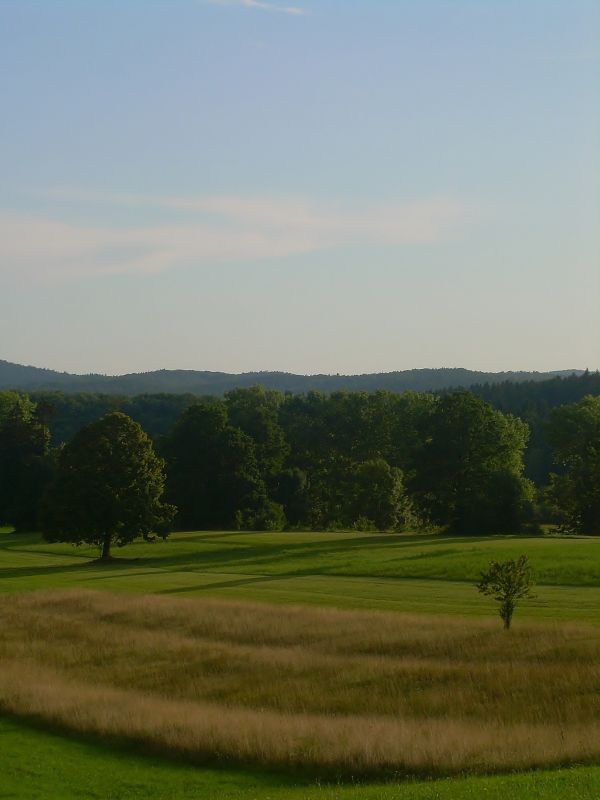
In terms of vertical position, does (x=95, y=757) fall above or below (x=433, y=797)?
below

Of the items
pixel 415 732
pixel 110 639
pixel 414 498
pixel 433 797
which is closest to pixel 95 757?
pixel 415 732

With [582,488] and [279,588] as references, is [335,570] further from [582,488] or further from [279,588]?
[582,488]

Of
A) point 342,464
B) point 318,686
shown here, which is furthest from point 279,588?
point 342,464

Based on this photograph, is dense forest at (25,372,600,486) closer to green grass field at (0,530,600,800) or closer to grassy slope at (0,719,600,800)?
green grass field at (0,530,600,800)

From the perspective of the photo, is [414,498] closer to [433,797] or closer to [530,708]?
[530,708]

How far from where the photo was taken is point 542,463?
13838cm

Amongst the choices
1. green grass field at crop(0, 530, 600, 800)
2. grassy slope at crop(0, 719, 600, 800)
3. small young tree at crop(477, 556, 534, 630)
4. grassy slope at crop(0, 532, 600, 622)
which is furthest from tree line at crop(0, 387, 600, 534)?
grassy slope at crop(0, 719, 600, 800)

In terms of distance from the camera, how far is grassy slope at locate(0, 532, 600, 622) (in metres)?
40.6

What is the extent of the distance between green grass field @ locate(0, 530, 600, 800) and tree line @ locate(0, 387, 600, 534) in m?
5.85

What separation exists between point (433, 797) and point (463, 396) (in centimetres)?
7109

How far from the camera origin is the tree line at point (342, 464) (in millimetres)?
80562

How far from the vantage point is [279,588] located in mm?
47125

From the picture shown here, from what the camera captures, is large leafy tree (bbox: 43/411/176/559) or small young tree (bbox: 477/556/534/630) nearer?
small young tree (bbox: 477/556/534/630)

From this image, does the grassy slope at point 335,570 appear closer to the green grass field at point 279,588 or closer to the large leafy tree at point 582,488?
the green grass field at point 279,588
